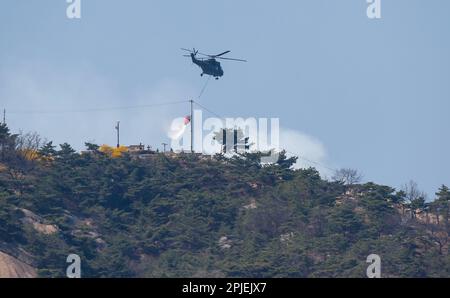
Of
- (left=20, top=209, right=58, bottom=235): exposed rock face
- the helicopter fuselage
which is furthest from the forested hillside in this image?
the helicopter fuselage

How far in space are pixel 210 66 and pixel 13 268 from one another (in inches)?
792

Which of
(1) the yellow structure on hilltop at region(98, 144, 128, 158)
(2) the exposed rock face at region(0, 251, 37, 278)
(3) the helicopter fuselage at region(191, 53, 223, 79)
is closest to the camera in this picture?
(2) the exposed rock face at region(0, 251, 37, 278)

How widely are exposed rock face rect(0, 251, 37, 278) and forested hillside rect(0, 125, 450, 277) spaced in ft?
1.26

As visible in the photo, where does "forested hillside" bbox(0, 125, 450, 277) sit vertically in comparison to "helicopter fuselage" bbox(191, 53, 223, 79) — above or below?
below

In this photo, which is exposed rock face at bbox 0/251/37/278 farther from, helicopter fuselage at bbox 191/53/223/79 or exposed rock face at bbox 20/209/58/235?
helicopter fuselage at bbox 191/53/223/79

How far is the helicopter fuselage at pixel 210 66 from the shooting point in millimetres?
90375

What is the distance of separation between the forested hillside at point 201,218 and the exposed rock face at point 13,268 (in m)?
0.38

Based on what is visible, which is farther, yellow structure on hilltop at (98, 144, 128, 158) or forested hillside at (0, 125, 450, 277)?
yellow structure on hilltop at (98, 144, 128, 158)

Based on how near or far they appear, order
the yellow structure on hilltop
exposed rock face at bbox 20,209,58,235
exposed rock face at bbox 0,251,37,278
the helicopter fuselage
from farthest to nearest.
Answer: the yellow structure on hilltop < exposed rock face at bbox 20,209,58,235 < the helicopter fuselage < exposed rock face at bbox 0,251,37,278

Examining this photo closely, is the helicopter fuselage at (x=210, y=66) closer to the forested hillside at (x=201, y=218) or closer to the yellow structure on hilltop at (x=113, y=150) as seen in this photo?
the forested hillside at (x=201, y=218)

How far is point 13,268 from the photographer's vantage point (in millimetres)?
86875

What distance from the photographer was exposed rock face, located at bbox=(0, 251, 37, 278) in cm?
8587

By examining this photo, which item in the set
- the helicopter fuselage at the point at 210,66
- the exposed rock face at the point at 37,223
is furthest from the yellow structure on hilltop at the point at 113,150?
the helicopter fuselage at the point at 210,66
